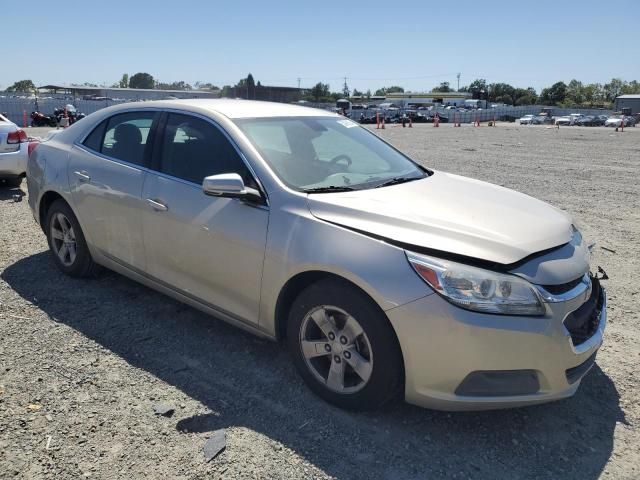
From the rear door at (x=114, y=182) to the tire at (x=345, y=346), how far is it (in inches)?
62.0

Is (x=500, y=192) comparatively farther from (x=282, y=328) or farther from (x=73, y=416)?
(x=73, y=416)

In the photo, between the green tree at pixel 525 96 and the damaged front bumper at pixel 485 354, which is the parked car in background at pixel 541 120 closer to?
the damaged front bumper at pixel 485 354

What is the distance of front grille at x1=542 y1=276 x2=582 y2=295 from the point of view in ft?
8.56

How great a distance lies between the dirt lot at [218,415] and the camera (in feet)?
8.55

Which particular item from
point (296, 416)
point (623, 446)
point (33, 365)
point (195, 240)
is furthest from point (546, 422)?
point (33, 365)

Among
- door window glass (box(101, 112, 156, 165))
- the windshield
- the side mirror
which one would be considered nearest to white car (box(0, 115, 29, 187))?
door window glass (box(101, 112, 156, 165))

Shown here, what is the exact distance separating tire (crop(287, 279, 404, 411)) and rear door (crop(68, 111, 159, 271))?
62.0 inches

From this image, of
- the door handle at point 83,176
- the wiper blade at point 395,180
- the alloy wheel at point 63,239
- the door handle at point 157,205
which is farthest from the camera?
the alloy wheel at point 63,239

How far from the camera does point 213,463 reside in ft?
8.54

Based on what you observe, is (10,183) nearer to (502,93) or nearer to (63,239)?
(63,239)

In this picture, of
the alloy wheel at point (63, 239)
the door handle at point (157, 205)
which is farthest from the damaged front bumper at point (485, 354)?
the alloy wheel at point (63, 239)

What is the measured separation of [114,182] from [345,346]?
7.66 feet

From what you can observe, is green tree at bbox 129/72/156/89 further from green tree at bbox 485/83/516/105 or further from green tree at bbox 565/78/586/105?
green tree at bbox 565/78/586/105

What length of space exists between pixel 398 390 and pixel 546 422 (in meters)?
0.90
